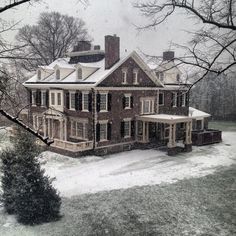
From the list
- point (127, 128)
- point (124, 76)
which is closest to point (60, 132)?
point (127, 128)

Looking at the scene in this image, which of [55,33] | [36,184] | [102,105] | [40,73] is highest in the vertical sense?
[55,33]

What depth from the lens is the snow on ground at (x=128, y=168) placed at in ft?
63.7

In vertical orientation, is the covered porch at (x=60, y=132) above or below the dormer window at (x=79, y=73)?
below

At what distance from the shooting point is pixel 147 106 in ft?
103

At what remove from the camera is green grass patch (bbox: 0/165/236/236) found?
44.6ft

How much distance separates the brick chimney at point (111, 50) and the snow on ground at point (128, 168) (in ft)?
25.9

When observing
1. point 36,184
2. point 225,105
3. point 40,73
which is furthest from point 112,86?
point 225,105

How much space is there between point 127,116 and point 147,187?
37.1 ft

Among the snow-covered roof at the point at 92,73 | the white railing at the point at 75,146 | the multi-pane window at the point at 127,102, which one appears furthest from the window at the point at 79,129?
the multi-pane window at the point at 127,102

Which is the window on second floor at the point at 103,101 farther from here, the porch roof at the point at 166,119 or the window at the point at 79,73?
the porch roof at the point at 166,119

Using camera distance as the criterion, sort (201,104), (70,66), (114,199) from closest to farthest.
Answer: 1. (114,199)
2. (70,66)
3. (201,104)

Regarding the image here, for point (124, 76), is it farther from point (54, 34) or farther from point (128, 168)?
point (54, 34)

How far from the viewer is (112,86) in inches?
1088

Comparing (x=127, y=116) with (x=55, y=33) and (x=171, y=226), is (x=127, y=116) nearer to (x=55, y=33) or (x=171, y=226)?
(x=171, y=226)
